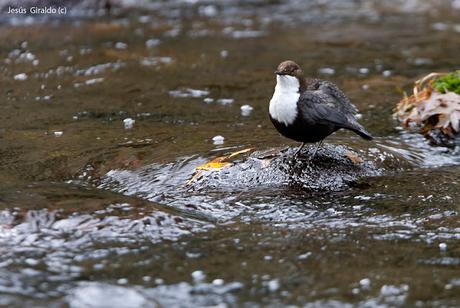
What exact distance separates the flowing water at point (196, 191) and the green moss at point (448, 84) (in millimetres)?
550

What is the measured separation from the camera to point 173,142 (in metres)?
6.29

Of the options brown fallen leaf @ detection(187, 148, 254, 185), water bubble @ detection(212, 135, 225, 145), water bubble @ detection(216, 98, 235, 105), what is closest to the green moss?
water bubble @ detection(216, 98, 235, 105)

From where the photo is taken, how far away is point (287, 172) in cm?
534

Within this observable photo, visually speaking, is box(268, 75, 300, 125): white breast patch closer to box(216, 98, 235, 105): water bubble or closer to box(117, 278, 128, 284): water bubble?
box(117, 278, 128, 284): water bubble

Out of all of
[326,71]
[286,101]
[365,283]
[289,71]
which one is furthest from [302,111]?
[326,71]

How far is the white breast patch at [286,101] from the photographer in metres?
5.15

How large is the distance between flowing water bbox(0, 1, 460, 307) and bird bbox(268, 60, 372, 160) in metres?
0.44

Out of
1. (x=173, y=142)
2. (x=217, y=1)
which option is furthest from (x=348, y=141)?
(x=217, y=1)

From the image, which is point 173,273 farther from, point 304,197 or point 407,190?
point 407,190

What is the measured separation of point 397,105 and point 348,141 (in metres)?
1.36

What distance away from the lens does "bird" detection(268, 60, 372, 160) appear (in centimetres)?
516

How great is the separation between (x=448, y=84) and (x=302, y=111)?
2.55 metres

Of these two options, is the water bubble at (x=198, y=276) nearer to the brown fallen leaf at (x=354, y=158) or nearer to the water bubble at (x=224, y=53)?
the brown fallen leaf at (x=354, y=158)

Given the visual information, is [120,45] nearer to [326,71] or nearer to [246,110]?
[326,71]
